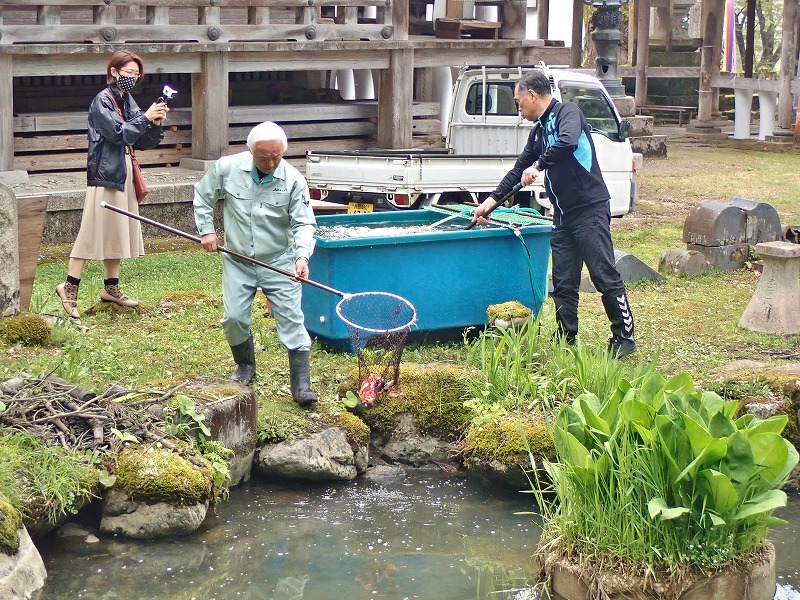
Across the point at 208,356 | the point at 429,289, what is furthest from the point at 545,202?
the point at 208,356

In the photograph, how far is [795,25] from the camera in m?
22.2

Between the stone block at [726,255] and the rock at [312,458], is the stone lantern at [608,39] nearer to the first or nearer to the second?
Result: the stone block at [726,255]

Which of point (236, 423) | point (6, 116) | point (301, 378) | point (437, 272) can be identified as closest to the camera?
point (236, 423)

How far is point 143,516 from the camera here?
549cm

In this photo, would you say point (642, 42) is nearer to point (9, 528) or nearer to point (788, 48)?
point (788, 48)

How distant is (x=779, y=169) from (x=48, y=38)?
40.8 feet

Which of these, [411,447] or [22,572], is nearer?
[22,572]

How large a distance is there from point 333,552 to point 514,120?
893 cm

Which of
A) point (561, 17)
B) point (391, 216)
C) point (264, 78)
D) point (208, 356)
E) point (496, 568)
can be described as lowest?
point (496, 568)

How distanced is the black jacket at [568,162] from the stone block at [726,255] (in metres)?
3.82

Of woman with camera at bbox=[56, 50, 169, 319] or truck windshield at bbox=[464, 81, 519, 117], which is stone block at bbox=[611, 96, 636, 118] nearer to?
truck windshield at bbox=[464, 81, 519, 117]

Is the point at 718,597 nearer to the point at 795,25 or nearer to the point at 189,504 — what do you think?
the point at 189,504

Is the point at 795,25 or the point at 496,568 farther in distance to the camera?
the point at 795,25

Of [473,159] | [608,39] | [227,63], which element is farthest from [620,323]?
[608,39]
